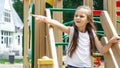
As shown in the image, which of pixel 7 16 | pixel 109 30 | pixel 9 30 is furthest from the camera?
pixel 9 30

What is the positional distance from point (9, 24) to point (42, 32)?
4280 cm

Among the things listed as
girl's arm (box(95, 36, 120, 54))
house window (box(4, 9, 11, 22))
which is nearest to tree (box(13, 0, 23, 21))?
house window (box(4, 9, 11, 22))

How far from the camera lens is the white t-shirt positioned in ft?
11.5

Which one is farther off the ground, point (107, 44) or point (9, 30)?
point (9, 30)

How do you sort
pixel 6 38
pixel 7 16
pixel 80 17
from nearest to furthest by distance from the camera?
pixel 80 17 < pixel 7 16 < pixel 6 38

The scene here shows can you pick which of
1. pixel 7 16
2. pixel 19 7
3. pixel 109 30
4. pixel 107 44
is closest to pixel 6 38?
pixel 7 16

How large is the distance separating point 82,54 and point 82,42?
0.14 meters

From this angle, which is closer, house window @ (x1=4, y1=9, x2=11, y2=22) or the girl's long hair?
the girl's long hair

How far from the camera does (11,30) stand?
47969mm

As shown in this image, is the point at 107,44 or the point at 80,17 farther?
the point at 80,17

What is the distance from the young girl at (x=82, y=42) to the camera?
3520 mm

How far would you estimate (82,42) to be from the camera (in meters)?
3.59

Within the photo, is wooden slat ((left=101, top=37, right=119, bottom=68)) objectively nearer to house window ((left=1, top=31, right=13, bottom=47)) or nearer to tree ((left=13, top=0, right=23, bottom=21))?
house window ((left=1, top=31, right=13, bottom=47))

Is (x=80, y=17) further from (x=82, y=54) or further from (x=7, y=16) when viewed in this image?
(x=7, y=16)
